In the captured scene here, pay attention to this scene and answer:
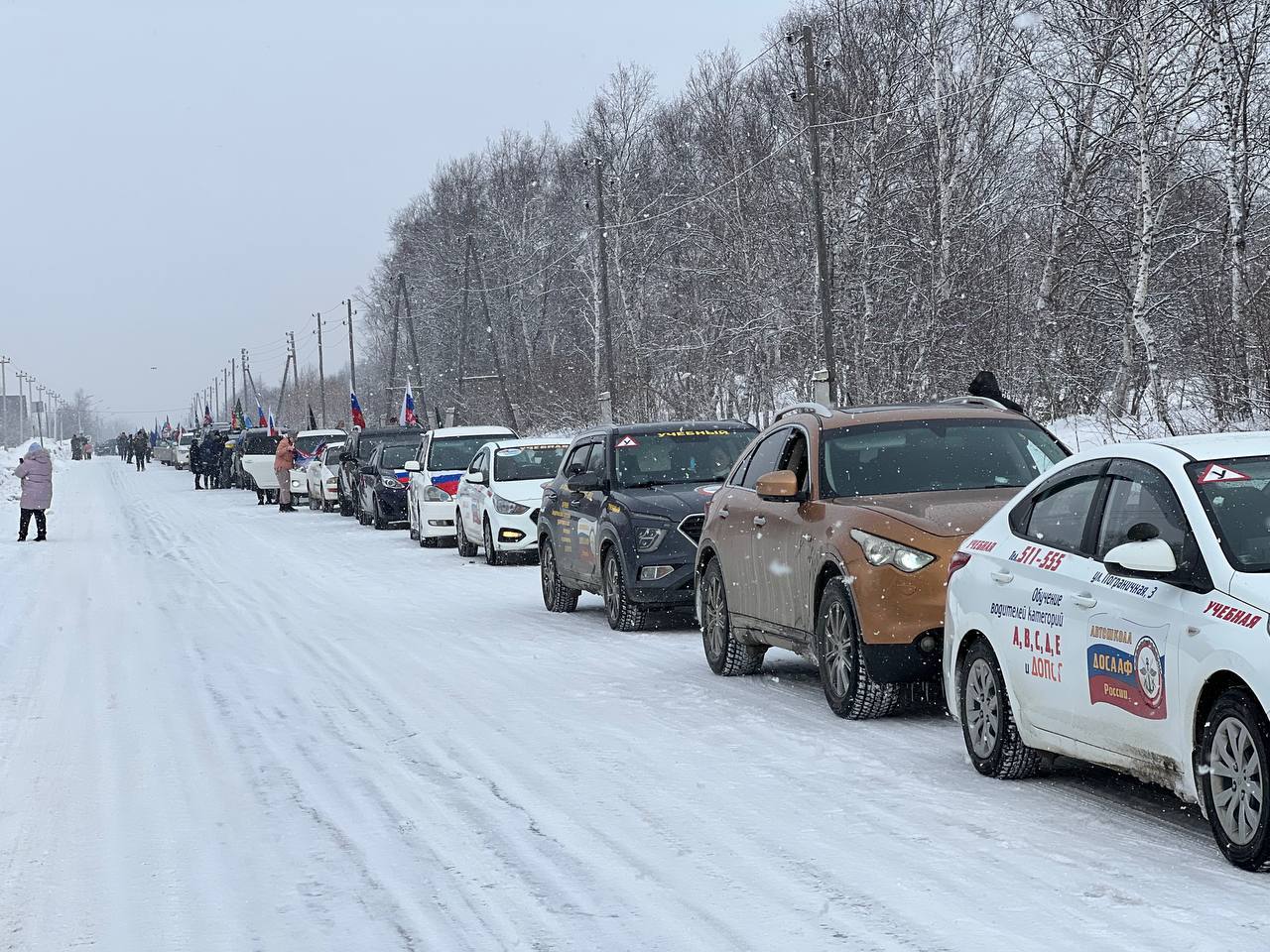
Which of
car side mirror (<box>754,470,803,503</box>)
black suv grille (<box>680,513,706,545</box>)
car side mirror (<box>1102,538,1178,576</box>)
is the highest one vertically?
car side mirror (<box>754,470,803,503</box>)

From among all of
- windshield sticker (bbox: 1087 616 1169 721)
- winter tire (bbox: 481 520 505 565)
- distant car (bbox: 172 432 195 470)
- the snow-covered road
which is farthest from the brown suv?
distant car (bbox: 172 432 195 470)

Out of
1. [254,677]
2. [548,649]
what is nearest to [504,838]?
[254,677]

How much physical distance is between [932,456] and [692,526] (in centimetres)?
423

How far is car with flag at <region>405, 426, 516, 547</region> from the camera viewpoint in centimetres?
2759

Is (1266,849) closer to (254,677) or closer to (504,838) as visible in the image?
(504,838)

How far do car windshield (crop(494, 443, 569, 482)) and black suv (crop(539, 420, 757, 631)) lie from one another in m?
5.66

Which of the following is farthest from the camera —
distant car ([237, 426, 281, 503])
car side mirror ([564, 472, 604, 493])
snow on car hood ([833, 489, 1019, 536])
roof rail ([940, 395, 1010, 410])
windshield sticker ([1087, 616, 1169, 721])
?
distant car ([237, 426, 281, 503])

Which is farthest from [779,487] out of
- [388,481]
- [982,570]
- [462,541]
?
[388,481]

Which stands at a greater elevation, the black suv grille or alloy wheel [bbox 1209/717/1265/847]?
the black suv grille

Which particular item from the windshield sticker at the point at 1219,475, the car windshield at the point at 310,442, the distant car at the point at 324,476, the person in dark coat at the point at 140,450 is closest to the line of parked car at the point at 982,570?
the windshield sticker at the point at 1219,475

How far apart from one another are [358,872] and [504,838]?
0.68m

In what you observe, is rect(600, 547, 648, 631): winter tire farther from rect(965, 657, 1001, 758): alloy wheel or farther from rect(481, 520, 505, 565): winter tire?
rect(481, 520, 505, 565): winter tire

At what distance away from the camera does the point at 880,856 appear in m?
6.39

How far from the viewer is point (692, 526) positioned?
47.4 ft
